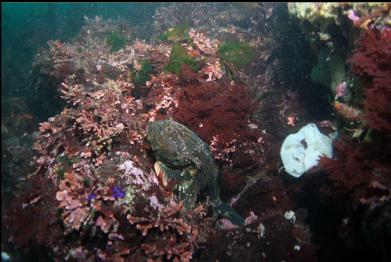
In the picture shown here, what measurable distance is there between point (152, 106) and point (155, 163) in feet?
5.26

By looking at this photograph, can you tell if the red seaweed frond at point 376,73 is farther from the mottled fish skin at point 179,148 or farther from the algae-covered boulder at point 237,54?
the algae-covered boulder at point 237,54

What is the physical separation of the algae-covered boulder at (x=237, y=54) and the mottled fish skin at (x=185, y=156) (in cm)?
339

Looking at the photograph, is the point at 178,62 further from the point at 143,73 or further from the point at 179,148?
the point at 179,148

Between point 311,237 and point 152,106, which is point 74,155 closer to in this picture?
point 152,106

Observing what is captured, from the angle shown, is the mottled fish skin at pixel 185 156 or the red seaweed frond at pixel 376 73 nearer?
the red seaweed frond at pixel 376 73

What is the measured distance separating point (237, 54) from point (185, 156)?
421cm

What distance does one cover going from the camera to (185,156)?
4.73 meters

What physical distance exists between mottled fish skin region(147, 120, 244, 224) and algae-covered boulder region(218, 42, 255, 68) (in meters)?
3.39

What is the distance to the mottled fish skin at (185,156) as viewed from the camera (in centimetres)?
473

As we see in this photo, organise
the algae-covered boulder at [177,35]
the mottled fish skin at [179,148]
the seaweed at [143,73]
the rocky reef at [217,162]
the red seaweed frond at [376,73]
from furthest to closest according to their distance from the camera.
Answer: the algae-covered boulder at [177,35] → the seaweed at [143,73] → the mottled fish skin at [179,148] → the rocky reef at [217,162] → the red seaweed frond at [376,73]

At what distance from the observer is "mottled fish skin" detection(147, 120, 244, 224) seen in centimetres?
473

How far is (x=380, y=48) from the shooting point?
3730mm

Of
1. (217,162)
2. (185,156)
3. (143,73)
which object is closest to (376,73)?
(185,156)


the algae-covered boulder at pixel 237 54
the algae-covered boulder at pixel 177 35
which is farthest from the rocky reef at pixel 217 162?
the algae-covered boulder at pixel 177 35
